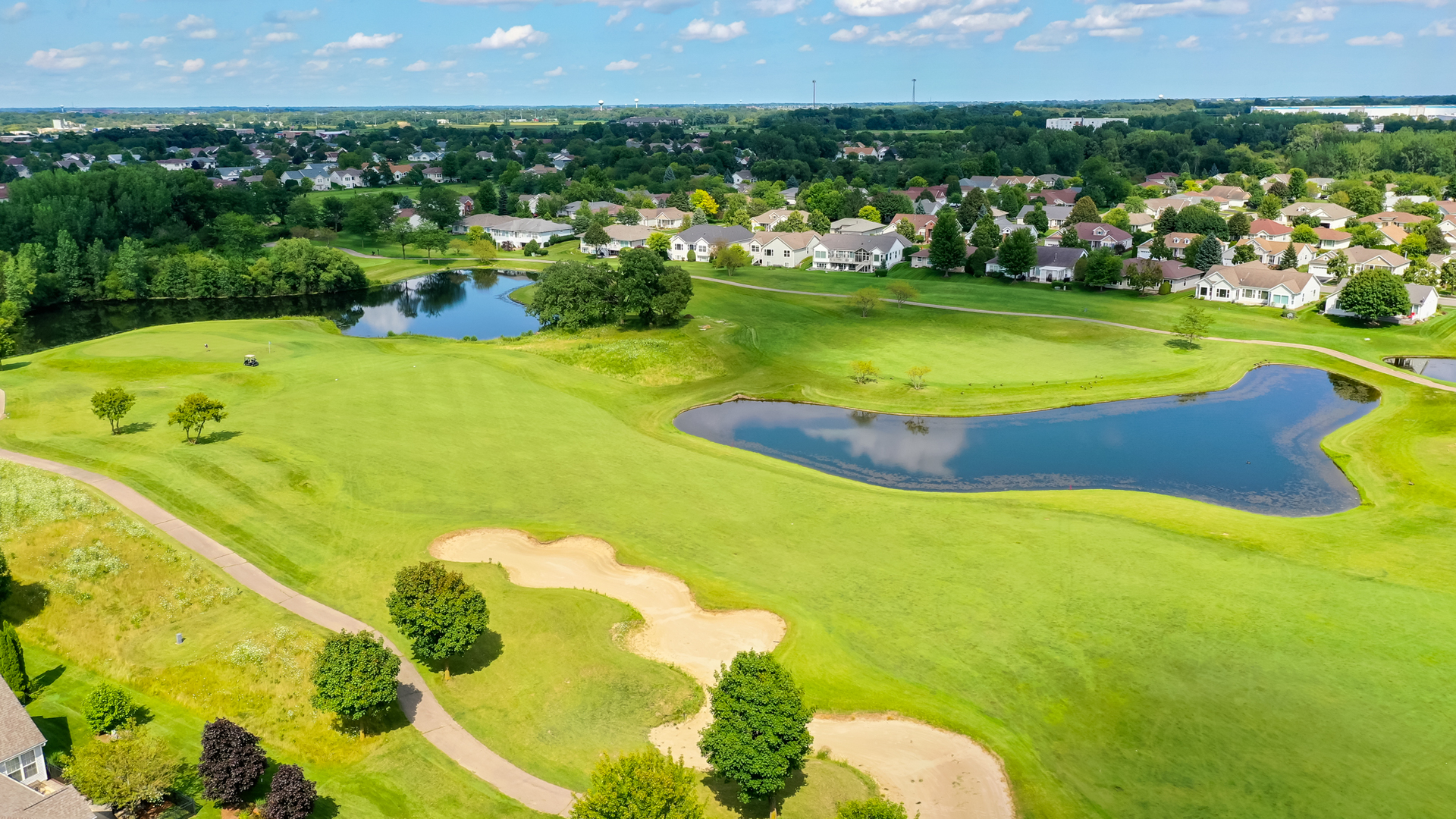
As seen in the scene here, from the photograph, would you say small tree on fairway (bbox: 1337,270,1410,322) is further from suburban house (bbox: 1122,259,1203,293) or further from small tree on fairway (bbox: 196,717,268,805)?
small tree on fairway (bbox: 196,717,268,805)

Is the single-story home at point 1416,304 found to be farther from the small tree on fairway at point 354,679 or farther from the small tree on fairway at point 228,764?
the small tree on fairway at point 228,764

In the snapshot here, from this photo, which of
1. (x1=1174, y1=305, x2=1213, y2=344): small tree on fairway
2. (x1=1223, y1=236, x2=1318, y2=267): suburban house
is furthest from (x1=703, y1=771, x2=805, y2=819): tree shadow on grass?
(x1=1223, y1=236, x2=1318, y2=267): suburban house

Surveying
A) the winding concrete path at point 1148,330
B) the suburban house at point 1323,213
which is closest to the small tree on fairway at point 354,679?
the winding concrete path at point 1148,330

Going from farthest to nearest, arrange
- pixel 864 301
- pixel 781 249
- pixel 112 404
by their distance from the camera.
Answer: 1. pixel 781 249
2. pixel 864 301
3. pixel 112 404

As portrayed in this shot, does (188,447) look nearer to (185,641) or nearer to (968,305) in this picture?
(185,641)

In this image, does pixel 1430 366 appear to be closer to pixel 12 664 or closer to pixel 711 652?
pixel 711 652

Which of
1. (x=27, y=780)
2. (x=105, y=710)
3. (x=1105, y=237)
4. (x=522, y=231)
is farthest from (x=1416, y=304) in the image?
(x=522, y=231)
